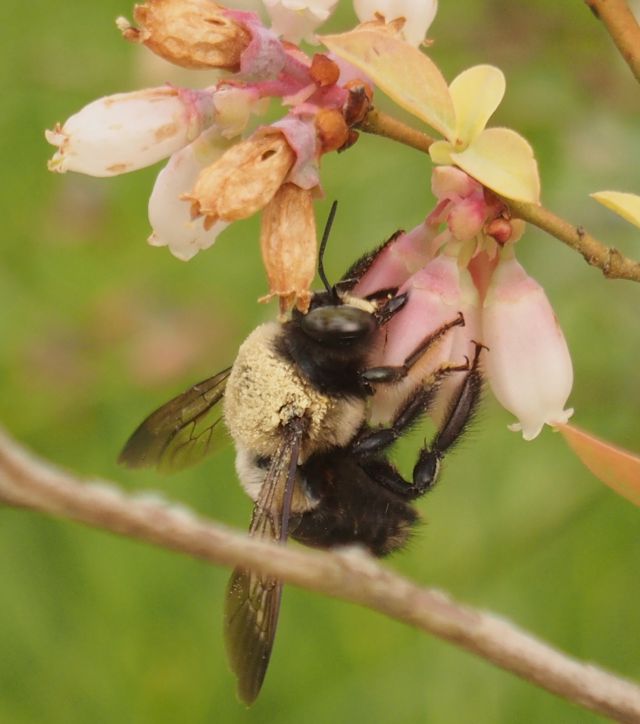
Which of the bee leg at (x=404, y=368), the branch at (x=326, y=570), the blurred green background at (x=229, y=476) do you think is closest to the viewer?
the branch at (x=326, y=570)

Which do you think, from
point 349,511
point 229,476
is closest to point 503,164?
point 349,511

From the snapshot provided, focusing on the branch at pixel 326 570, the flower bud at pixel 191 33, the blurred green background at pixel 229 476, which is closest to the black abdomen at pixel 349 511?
the flower bud at pixel 191 33

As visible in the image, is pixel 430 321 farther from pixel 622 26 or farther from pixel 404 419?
pixel 622 26

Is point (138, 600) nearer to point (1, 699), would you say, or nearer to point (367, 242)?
point (1, 699)

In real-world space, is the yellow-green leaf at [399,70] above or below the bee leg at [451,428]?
above

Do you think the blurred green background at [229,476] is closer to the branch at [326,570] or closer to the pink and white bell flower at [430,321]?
the pink and white bell flower at [430,321]
